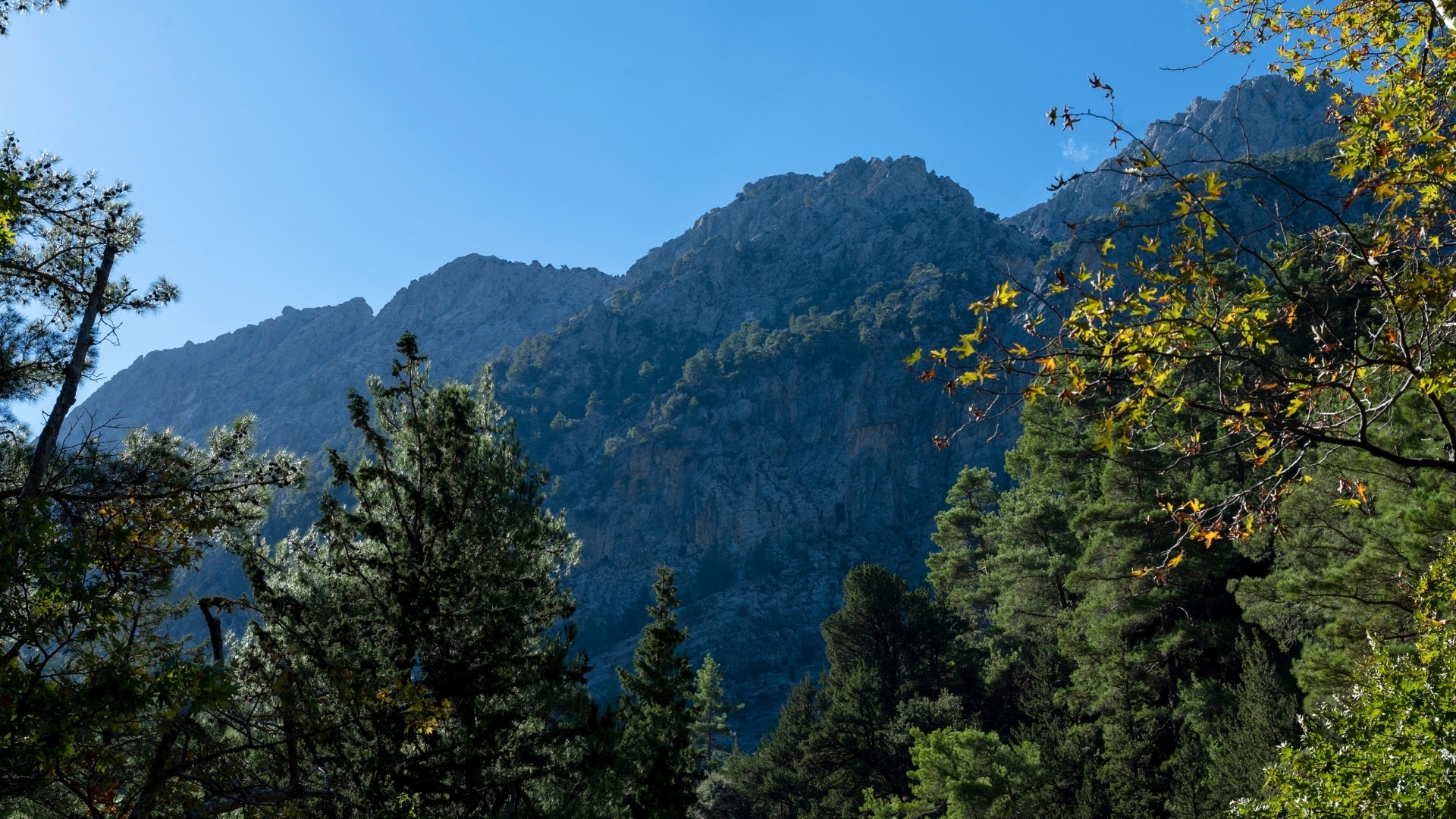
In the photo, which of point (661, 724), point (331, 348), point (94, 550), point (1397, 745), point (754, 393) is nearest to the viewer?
point (94, 550)

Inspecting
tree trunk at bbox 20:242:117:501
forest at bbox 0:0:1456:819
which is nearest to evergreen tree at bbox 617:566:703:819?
forest at bbox 0:0:1456:819

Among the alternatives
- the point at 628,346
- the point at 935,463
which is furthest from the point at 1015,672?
the point at 628,346

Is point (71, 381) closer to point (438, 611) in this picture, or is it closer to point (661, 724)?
point (438, 611)

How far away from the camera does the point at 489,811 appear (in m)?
9.16

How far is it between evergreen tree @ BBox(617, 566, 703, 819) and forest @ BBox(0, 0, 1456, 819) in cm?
9

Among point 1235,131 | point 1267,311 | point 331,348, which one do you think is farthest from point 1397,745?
→ point 331,348

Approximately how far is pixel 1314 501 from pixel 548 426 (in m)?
113

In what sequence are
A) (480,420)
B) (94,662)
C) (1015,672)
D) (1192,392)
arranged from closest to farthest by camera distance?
(94,662) → (480,420) → (1192,392) → (1015,672)

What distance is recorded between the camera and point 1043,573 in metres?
25.2

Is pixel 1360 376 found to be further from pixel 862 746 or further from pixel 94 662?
pixel 862 746

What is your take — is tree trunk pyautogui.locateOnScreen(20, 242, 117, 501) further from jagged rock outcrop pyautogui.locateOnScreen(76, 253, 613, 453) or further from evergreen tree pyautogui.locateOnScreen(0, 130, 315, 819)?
jagged rock outcrop pyautogui.locateOnScreen(76, 253, 613, 453)

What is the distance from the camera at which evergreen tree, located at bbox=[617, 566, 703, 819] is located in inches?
615

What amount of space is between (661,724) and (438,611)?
25.9 feet

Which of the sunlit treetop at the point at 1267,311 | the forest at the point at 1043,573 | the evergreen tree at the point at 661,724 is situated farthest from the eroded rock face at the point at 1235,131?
the sunlit treetop at the point at 1267,311
